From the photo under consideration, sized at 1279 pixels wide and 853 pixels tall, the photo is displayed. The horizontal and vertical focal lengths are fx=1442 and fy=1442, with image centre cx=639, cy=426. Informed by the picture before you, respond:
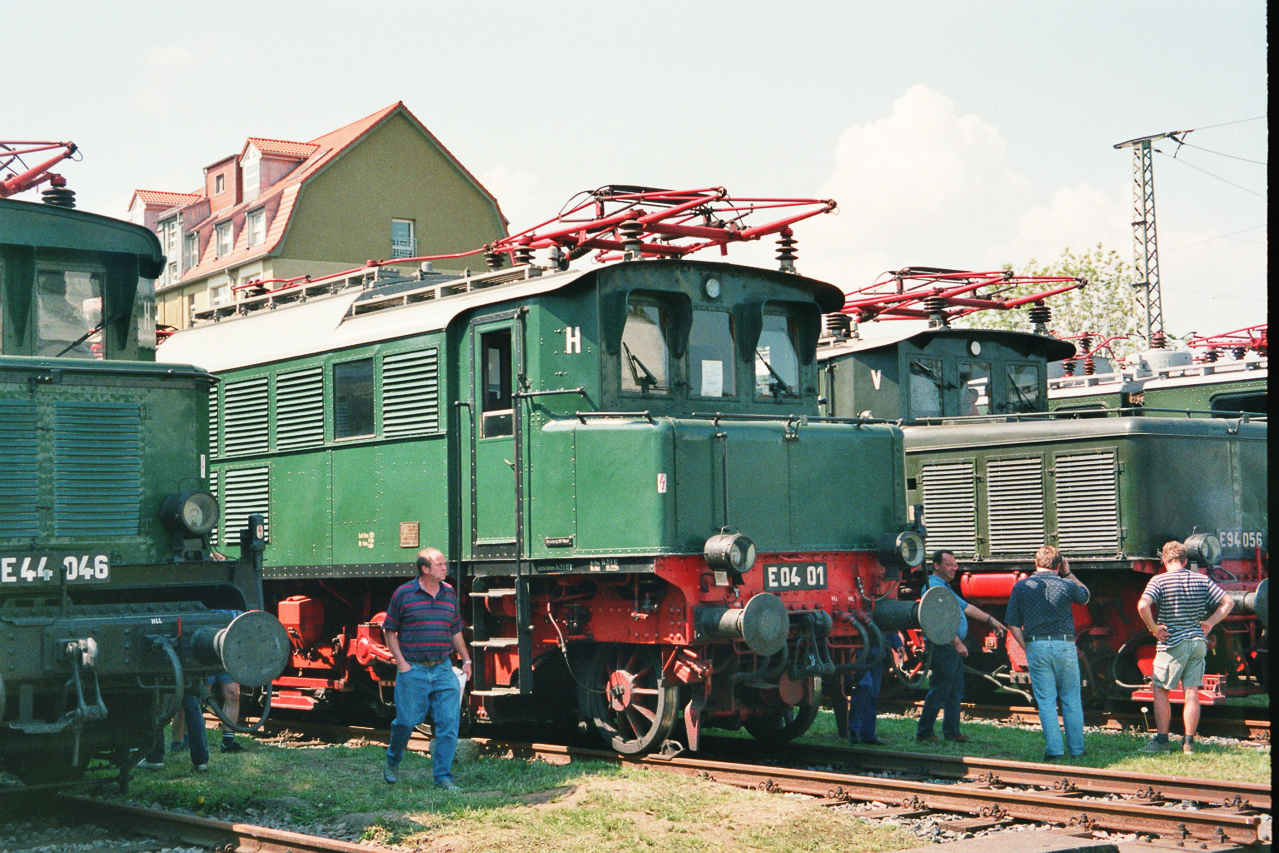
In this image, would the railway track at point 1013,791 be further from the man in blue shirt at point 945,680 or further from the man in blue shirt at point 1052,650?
the man in blue shirt at point 945,680

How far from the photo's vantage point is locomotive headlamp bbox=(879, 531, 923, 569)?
39.2ft

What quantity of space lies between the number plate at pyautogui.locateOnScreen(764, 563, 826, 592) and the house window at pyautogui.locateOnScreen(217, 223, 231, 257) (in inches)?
1377

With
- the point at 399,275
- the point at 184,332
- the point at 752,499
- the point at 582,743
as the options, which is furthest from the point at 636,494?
the point at 184,332

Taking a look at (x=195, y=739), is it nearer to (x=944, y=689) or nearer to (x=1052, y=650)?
(x=944, y=689)

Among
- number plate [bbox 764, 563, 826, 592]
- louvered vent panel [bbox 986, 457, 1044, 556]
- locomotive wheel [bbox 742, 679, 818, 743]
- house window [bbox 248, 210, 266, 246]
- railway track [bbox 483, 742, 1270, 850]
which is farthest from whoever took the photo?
house window [bbox 248, 210, 266, 246]

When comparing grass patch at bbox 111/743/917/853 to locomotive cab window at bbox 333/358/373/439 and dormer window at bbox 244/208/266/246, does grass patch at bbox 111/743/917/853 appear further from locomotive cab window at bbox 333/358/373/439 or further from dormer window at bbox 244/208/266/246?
dormer window at bbox 244/208/266/246

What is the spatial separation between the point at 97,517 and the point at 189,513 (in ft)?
1.89

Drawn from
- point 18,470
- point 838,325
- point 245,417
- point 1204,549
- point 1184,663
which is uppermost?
point 838,325

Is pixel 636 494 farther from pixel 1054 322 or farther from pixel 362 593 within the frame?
pixel 1054 322

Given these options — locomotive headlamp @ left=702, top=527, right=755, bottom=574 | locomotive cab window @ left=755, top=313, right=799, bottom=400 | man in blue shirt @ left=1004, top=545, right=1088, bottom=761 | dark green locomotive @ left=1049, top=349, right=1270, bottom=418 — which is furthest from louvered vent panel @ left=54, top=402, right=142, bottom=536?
dark green locomotive @ left=1049, top=349, right=1270, bottom=418

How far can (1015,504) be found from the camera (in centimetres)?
1497

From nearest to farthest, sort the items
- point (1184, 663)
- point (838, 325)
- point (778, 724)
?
point (1184, 663), point (778, 724), point (838, 325)

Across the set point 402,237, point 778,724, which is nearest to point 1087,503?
point 778,724

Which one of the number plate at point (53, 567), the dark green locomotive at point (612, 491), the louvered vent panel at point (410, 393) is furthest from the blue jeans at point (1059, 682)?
the number plate at point (53, 567)
